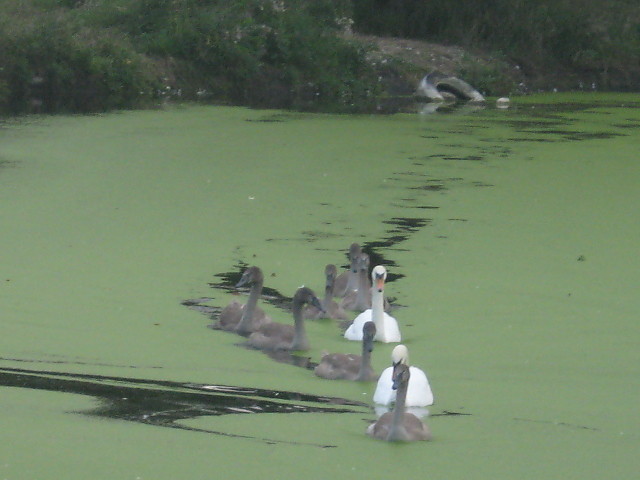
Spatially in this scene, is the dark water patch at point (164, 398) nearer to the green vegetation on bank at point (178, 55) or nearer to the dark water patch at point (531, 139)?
the dark water patch at point (531, 139)

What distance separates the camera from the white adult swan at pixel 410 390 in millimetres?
4816

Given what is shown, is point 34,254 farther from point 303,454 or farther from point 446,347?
point 303,454

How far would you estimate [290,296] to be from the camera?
676 centimetres

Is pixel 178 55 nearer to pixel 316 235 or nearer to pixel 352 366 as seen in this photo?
pixel 316 235

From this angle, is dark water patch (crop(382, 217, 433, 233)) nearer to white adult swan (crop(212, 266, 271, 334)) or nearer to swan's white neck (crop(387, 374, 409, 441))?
white adult swan (crop(212, 266, 271, 334))

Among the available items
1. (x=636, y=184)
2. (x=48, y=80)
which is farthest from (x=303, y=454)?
(x=48, y=80)

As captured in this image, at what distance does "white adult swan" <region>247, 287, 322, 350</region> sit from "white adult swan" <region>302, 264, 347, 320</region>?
0.49 meters

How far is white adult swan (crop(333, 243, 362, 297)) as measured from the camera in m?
6.87

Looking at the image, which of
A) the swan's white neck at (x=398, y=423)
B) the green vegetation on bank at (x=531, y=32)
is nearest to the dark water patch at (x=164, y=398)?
the swan's white neck at (x=398, y=423)

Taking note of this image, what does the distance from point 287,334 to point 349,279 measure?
1.21 metres

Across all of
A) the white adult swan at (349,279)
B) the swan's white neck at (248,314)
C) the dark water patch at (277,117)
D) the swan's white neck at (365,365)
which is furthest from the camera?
the dark water patch at (277,117)

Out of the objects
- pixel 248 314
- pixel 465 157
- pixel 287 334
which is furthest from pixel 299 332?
pixel 465 157

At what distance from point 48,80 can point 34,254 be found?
10.00 m

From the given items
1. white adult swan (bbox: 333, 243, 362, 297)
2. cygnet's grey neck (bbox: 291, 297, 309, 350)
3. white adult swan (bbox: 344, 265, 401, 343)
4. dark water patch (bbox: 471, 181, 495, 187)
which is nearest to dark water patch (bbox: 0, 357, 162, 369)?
cygnet's grey neck (bbox: 291, 297, 309, 350)
